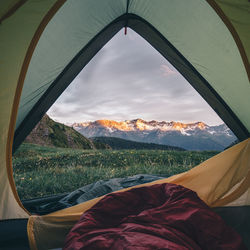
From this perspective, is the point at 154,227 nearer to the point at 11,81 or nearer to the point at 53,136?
the point at 11,81

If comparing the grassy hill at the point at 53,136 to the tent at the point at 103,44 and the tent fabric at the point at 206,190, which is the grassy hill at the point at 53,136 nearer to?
the tent at the point at 103,44

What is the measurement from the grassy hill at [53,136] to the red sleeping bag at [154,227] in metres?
19.3

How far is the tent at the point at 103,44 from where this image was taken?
1.69m

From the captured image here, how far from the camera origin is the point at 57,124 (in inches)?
993

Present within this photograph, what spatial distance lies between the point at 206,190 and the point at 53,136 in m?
22.5

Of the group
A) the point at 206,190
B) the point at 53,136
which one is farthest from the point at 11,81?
the point at 53,136

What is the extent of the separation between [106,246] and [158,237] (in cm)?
27

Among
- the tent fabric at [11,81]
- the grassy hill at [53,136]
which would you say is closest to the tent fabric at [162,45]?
the tent fabric at [11,81]

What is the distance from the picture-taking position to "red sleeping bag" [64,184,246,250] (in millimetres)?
1058

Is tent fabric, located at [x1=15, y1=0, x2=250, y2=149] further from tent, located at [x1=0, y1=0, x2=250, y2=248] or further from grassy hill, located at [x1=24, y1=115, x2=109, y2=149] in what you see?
grassy hill, located at [x1=24, y1=115, x2=109, y2=149]

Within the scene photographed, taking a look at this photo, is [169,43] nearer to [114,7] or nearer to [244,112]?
[114,7]

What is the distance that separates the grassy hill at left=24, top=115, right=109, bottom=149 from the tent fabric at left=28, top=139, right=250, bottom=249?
18.8 m

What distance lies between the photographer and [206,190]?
6.12 feet

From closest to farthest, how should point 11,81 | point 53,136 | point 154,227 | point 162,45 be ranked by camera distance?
point 154,227 → point 11,81 → point 162,45 → point 53,136
